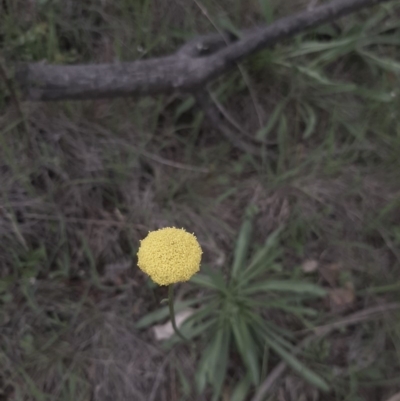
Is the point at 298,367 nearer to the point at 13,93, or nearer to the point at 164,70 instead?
the point at 164,70

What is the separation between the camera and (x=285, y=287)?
2.02 metres

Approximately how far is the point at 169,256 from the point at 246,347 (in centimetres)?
89

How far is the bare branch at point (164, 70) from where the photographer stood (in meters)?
2.00

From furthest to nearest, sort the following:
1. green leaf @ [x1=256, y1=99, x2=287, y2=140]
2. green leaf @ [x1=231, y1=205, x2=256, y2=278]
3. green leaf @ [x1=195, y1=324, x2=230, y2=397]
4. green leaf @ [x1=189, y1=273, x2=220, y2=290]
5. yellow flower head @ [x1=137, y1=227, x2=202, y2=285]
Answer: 1. green leaf @ [x1=256, y1=99, x2=287, y2=140]
2. green leaf @ [x1=231, y1=205, x2=256, y2=278]
3. green leaf @ [x1=189, y1=273, x2=220, y2=290]
4. green leaf @ [x1=195, y1=324, x2=230, y2=397]
5. yellow flower head @ [x1=137, y1=227, x2=202, y2=285]

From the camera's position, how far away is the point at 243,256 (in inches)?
84.1

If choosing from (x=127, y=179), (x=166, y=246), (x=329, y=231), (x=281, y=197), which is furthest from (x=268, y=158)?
(x=166, y=246)

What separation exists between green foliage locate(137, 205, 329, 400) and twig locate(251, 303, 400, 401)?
0.16 ft

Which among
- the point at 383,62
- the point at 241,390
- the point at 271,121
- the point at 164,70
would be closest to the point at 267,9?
the point at 271,121

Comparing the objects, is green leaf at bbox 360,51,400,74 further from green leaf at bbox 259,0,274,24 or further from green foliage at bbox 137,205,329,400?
green foliage at bbox 137,205,329,400

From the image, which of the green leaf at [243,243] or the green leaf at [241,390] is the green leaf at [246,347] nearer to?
the green leaf at [241,390]

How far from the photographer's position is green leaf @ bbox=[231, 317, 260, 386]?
75.0 inches

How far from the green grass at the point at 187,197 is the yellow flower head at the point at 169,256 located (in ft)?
2.62

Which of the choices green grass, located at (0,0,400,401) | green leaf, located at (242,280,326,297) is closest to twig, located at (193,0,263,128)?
green grass, located at (0,0,400,401)

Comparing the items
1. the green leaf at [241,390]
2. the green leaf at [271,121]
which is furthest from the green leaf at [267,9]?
the green leaf at [241,390]
